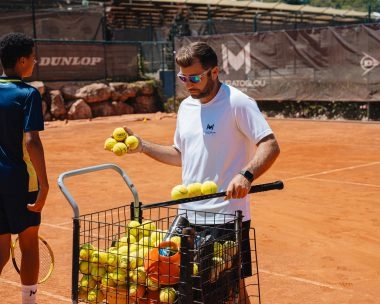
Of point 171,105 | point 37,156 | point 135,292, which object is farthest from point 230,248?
point 171,105

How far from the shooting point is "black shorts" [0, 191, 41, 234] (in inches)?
164

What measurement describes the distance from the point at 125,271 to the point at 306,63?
1817 centimetres

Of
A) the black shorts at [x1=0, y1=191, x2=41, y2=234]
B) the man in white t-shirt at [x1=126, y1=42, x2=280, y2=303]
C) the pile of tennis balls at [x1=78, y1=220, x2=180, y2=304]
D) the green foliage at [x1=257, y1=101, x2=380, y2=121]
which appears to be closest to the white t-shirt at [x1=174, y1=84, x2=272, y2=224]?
the man in white t-shirt at [x1=126, y1=42, x2=280, y2=303]

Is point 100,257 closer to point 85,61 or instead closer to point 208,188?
point 208,188

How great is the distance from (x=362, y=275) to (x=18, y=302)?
8.94 ft

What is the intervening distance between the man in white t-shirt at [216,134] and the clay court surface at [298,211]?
1648 millimetres

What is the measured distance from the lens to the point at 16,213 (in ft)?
13.6

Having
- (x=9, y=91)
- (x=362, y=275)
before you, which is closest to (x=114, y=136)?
(x=9, y=91)

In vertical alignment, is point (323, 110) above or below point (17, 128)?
below

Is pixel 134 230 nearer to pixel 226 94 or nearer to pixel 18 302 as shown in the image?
pixel 226 94

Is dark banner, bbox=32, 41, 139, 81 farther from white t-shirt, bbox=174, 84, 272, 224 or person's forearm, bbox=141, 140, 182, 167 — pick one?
white t-shirt, bbox=174, 84, 272, 224

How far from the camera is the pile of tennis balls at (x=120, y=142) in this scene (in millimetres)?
3543

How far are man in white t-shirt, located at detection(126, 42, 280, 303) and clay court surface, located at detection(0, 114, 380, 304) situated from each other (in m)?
1.65

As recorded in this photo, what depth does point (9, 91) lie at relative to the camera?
4.06 meters
